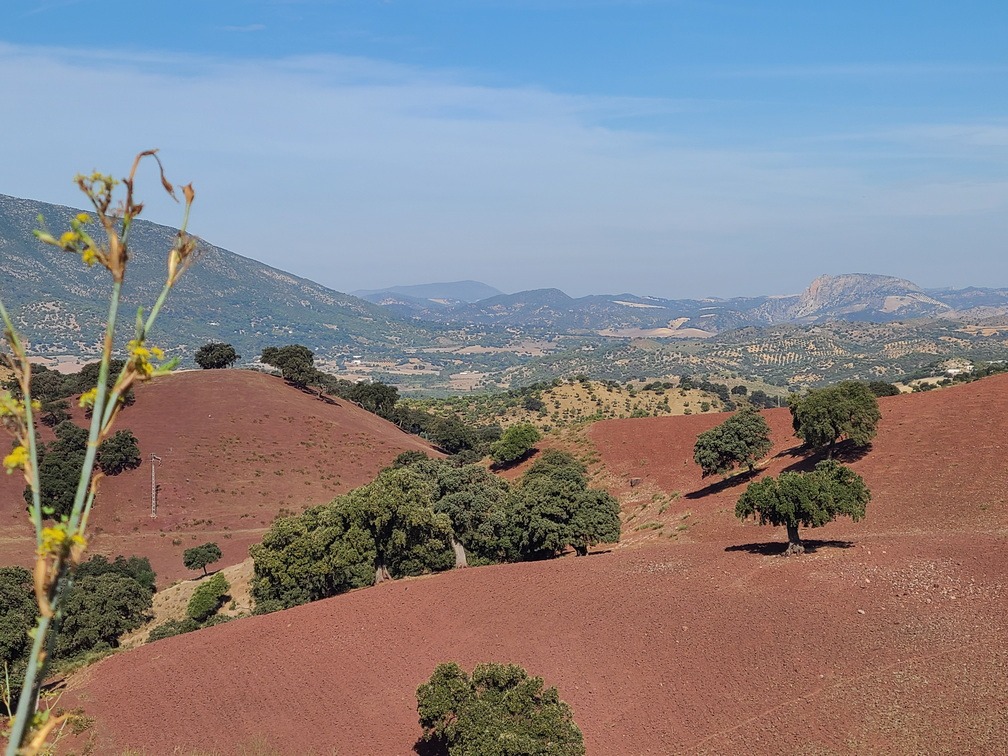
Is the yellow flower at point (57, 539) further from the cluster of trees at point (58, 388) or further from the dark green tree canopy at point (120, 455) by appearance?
the cluster of trees at point (58, 388)

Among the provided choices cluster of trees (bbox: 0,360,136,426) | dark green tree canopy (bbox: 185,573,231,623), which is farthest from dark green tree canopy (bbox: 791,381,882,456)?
cluster of trees (bbox: 0,360,136,426)

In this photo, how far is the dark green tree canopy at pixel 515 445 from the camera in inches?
2571

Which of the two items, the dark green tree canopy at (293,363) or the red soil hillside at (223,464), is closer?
the red soil hillside at (223,464)

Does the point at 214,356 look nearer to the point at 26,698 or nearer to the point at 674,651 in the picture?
the point at 674,651

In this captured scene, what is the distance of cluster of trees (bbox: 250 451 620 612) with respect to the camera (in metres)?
35.6

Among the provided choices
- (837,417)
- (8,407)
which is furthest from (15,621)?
(837,417)

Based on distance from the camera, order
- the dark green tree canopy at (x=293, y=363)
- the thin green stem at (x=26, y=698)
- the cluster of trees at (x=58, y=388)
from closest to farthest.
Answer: the thin green stem at (x=26, y=698) < the cluster of trees at (x=58, y=388) < the dark green tree canopy at (x=293, y=363)

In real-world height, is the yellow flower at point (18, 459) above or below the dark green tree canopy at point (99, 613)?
above

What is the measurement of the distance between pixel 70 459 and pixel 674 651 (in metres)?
56.9

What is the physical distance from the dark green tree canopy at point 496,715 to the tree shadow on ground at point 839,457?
2736 centimetres

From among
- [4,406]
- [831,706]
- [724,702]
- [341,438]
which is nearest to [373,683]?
[724,702]

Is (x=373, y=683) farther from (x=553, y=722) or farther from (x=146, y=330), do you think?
(x=146, y=330)

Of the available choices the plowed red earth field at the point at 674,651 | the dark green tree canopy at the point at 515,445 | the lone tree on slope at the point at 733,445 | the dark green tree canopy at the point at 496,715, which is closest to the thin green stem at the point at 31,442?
the dark green tree canopy at the point at 496,715

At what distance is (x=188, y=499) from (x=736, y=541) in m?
51.7
